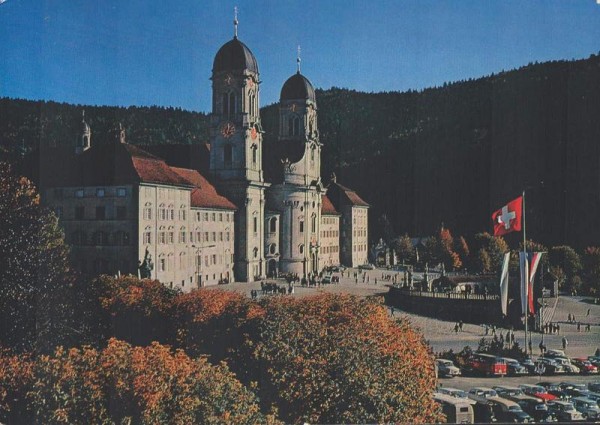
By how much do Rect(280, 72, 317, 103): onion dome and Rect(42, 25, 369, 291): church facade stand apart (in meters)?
0.02

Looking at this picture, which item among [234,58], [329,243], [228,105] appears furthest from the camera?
[228,105]

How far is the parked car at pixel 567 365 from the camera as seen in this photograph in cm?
1102

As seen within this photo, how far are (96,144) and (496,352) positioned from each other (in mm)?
7526

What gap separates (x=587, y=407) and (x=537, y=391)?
2.54ft

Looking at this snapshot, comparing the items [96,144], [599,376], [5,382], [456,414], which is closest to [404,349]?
[456,414]

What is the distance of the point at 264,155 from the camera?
50.6 ft

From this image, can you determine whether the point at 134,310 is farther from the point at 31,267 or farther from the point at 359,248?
the point at 359,248

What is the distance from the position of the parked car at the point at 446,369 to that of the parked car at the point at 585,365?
70.7 inches

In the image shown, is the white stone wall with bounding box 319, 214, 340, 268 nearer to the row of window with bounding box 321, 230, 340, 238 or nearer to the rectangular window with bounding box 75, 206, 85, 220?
the row of window with bounding box 321, 230, 340, 238

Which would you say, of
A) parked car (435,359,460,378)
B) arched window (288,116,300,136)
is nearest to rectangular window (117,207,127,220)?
arched window (288,116,300,136)

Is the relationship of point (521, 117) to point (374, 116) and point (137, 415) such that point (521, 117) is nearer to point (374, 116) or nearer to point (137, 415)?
point (374, 116)

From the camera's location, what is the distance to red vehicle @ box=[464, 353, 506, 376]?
11571mm

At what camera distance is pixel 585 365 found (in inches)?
441

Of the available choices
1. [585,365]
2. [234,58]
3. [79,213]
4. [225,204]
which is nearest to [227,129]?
[225,204]
